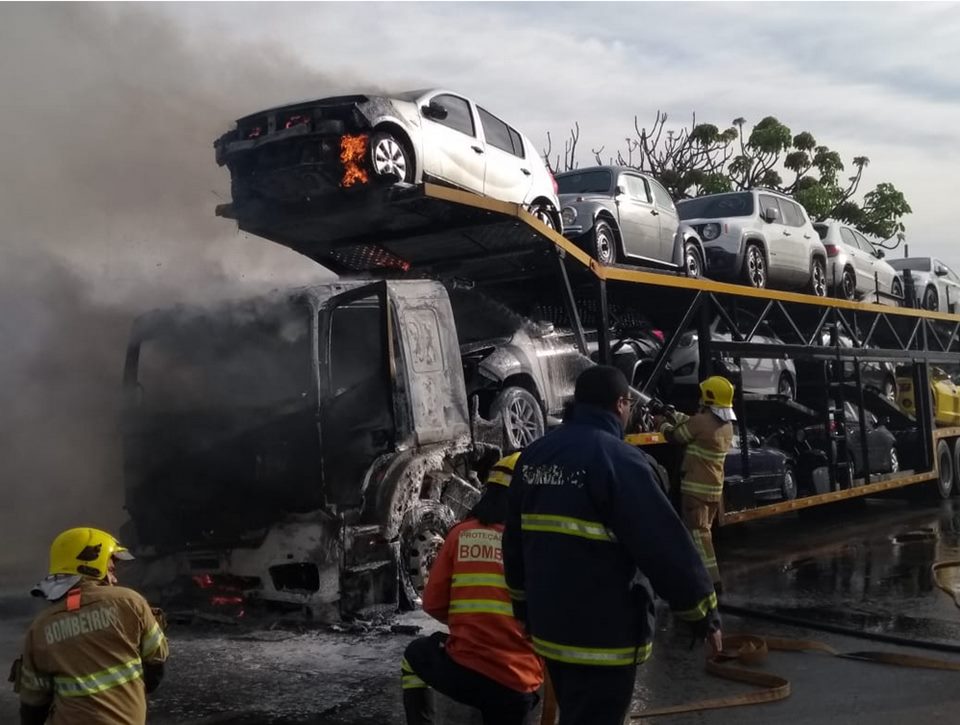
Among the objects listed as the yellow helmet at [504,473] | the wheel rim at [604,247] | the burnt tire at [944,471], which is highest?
the wheel rim at [604,247]

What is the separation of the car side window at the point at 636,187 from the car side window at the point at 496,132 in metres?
2.31

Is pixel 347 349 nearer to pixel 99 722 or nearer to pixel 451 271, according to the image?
pixel 451 271

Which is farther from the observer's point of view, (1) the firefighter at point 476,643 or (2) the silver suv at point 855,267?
(2) the silver suv at point 855,267

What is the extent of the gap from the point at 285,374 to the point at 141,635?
3.89 m

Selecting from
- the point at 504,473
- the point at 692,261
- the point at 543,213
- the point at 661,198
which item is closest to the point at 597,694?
the point at 504,473

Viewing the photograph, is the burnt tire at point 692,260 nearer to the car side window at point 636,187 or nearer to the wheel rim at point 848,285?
the car side window at point 636,187

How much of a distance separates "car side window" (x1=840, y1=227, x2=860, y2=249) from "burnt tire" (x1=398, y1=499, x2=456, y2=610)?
11.7 meters

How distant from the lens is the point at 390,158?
334 inches

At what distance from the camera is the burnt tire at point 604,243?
1134 cm

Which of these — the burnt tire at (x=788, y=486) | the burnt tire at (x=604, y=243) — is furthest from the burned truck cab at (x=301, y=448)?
the burnt tire at (x=788, y=486)

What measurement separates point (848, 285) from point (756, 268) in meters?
3.03

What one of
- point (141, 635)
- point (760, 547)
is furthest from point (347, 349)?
point (760, 547)

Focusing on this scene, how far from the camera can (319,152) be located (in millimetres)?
8219

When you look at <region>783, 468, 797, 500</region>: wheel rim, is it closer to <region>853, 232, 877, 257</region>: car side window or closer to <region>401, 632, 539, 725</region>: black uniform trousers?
<region>853, 232, 877, 257</region>: car side window
